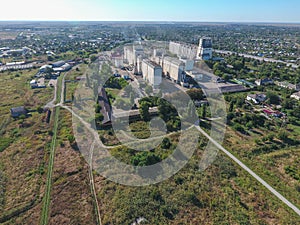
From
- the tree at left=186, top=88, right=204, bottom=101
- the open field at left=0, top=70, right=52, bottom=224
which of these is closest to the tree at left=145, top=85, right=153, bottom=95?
the tree at left=186, top=88, right=204, bottom=101

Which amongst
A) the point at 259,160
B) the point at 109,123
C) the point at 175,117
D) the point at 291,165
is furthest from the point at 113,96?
the point at 291,165

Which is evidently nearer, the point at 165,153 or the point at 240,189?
the point at 240,189

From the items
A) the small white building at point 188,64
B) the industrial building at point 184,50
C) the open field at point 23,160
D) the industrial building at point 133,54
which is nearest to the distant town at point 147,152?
the open field at point 23,160

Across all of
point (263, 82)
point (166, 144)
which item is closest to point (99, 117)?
point (166, 144)

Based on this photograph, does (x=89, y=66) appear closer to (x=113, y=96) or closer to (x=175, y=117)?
(x=113, y=96)

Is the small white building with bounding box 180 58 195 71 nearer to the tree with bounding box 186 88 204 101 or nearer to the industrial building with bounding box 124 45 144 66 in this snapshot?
the industrial building with bounding box 124 45 144 66

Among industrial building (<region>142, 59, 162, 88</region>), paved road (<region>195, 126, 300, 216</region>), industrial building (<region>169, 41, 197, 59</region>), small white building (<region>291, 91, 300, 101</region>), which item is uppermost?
industrial building (<region>169, 41, 197, 59</region>)

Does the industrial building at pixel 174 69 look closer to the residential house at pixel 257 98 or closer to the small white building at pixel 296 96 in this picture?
the residential house at pixel 257 98

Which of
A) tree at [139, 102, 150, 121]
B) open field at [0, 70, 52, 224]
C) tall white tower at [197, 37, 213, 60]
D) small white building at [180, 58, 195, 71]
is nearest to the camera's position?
open field at [0, 70, 52, 224]
